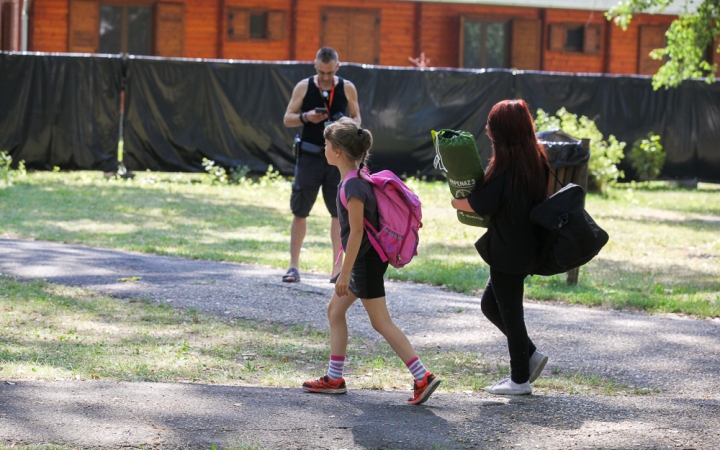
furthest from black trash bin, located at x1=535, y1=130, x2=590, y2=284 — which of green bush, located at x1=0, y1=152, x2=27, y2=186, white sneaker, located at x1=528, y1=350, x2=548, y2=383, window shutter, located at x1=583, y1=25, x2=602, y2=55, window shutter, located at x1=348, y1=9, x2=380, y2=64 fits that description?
window shutter, located at x1=583, y1=25, x2=602, y2=55

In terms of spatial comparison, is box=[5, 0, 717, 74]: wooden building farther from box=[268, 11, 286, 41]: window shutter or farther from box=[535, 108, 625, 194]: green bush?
box=[535, 108, 625, 194]: green bush

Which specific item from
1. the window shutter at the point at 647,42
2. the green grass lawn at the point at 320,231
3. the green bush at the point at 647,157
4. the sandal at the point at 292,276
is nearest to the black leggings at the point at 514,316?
the green grass lawn at the point at 320,231

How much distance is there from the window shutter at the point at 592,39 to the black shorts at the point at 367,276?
77.2 ft

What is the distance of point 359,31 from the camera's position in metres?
25.2

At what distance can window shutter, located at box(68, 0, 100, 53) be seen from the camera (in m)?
23.9

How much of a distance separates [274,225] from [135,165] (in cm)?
606

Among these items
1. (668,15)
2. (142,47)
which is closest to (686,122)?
(668,15)

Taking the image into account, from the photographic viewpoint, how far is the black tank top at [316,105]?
8.00m

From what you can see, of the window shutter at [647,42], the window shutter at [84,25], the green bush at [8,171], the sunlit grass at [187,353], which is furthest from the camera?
the window shutter at [647,42]

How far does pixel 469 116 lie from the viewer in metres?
18.5

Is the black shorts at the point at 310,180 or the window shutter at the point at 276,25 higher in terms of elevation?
the window shutter at the point at 276,25

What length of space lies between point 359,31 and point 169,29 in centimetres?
497

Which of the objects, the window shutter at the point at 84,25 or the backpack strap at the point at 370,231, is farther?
the window shutter at the point at 84,25

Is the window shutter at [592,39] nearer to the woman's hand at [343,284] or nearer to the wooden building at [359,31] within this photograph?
the wooden building at [359,31]
